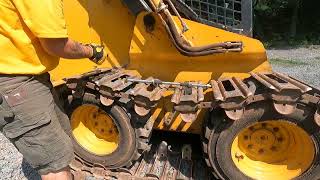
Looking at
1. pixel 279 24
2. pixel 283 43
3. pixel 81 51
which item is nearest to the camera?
pixel 81 51

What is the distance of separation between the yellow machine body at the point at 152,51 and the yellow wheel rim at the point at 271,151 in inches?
17.8

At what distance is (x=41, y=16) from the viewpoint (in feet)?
7.90

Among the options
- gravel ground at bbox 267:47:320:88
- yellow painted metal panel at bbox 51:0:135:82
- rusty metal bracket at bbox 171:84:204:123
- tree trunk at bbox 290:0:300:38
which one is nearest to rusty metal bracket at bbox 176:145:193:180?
rusty metal bracket at bbox 171:84:204:123

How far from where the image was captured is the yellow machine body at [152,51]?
3752 millimetres

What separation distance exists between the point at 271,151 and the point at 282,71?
571 cm

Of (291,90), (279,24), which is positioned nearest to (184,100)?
(291,90)

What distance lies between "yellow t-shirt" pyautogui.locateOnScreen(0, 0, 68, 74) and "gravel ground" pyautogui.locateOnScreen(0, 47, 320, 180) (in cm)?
189

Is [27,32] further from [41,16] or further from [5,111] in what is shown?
[5,111]

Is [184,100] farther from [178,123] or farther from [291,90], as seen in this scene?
[291,90]

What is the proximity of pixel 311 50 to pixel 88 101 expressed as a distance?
10798 mm

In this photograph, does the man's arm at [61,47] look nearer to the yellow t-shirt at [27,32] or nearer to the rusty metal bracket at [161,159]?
the yellow t-shirt at [27,32]

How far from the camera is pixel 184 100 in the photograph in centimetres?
346

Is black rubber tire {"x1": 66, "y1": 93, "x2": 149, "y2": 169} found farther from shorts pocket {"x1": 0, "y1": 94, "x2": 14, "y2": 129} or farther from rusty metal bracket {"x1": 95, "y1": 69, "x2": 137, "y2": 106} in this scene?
shorts pocket {"x1": 0, "y1": 94, "x2": 14, "y2": 129}

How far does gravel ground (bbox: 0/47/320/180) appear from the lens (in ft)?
A: 14.4
